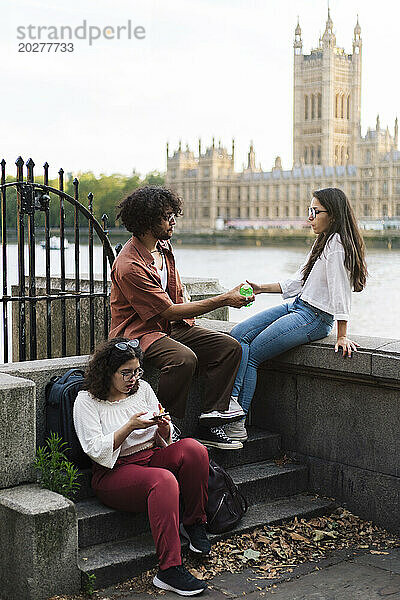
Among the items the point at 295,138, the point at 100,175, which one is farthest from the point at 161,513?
the point at 295,138

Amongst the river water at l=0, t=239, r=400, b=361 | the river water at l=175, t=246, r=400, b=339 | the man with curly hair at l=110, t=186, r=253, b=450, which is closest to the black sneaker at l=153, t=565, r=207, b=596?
the man with curly hair at l=110, t=186, r=253, b=450

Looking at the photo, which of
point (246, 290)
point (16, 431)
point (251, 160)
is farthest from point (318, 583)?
point (251, 160)

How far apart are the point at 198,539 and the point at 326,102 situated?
431ft

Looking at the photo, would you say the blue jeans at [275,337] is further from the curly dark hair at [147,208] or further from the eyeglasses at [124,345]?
the eyeglasses at [124,345]

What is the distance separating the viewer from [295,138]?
436 ft

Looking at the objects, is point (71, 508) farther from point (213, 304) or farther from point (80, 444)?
point (213, 304)

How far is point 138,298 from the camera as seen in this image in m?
4.36

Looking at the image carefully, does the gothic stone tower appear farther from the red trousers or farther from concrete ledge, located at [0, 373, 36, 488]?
concrete ledge, located at [0, 373, 36, 488]

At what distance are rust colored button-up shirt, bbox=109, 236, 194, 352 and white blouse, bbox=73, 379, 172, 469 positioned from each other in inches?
19.6

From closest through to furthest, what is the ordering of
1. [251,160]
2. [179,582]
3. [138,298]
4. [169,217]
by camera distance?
1. [179,582]
2. [138,298]
3. [169,217]
4. [251,160]

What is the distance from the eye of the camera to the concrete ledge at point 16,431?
3668mm

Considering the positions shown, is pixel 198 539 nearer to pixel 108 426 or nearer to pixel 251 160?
pixel 108 426

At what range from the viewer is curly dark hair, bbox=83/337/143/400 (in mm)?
3859

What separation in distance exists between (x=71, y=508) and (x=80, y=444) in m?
0.48
